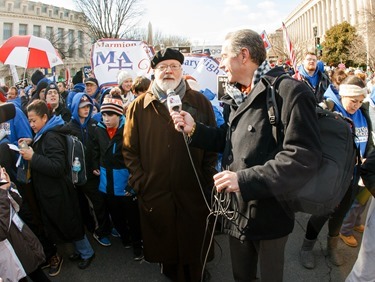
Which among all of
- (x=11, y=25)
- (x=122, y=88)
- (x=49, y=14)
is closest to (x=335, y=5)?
(x=49, y=14)

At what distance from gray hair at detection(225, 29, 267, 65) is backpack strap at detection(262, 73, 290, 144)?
0.18 meters

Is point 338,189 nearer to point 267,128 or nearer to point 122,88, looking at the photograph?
A: point 267,128

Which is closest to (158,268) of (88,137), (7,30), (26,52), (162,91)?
(88,137)

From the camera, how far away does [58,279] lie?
11.1ft

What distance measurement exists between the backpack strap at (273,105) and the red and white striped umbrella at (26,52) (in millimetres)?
6778

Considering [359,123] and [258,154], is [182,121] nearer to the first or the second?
[258,154]

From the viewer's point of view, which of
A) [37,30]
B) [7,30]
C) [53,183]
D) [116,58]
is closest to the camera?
[53,183]

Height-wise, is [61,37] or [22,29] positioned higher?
[22,29]

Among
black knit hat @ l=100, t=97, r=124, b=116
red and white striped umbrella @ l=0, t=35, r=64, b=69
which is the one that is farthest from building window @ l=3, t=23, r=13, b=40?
black knit hat @ l=100, t=97, r=124, b=116

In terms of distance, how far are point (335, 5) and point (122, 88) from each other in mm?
62760

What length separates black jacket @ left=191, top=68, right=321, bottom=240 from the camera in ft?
5.61

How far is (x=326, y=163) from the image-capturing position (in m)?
1.74

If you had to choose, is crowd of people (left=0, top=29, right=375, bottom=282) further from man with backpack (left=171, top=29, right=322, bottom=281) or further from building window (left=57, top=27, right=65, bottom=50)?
building window (left=57, top=27, right=65, bottom=50)

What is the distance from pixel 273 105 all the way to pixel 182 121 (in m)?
0.66
